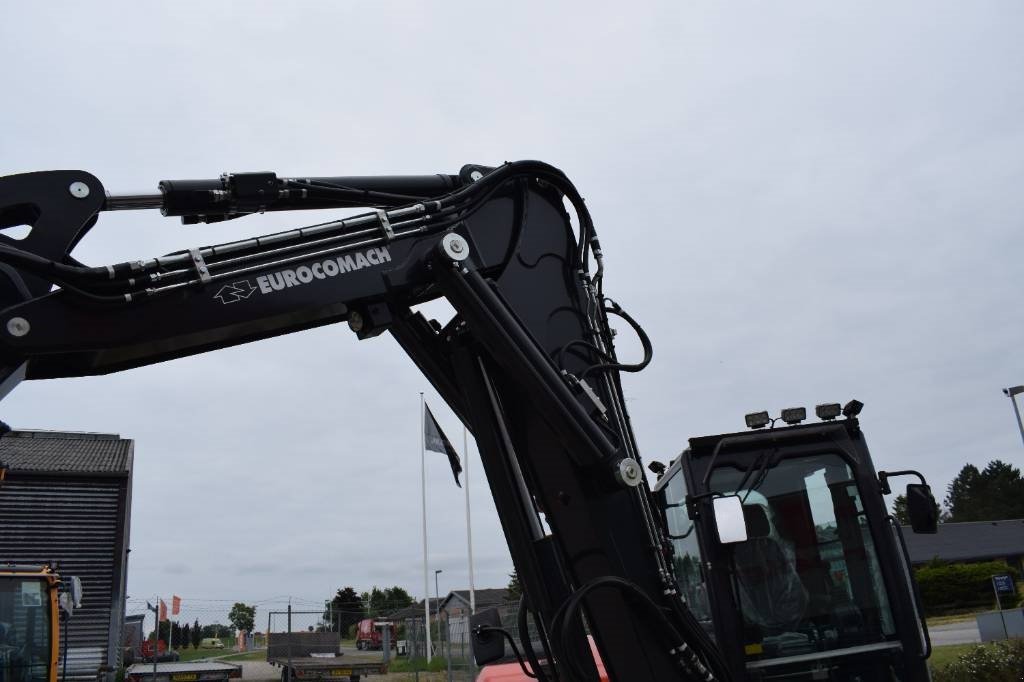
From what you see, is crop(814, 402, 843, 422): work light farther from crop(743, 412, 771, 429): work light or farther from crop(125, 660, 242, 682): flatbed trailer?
crop(125, 660, 242, 682): flatbed trailer

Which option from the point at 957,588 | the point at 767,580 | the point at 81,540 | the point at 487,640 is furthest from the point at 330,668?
the point at 957,588

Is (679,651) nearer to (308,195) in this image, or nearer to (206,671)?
(308,195)

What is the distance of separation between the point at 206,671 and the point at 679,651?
1335 cm

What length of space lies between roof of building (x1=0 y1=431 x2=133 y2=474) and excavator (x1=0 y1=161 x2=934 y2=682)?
1130 centimetres

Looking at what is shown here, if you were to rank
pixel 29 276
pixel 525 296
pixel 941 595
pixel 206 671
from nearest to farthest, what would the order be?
pixel 29 276 → pixel 525 296 → pixel 206 671 → pixel 941 595

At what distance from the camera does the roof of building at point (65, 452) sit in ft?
45.4

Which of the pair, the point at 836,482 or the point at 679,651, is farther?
the point at 836,482

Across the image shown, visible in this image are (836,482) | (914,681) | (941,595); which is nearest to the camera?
(914,681)

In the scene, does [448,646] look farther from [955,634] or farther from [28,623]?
[955,634]

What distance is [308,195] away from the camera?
4176 millimetres

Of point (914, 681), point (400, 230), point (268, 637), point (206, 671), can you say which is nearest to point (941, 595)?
point (268, 637)

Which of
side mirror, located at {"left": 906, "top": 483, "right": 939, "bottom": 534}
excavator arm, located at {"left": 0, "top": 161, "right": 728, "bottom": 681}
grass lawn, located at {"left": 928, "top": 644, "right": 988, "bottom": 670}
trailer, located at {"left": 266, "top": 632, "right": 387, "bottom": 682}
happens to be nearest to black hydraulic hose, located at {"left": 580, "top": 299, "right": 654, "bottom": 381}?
excavator arm, located at {"left": 0, "top": 161, "right": 728, "bottom": 681}

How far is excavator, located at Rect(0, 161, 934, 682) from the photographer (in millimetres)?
3504

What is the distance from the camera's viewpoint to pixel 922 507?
495 cm
